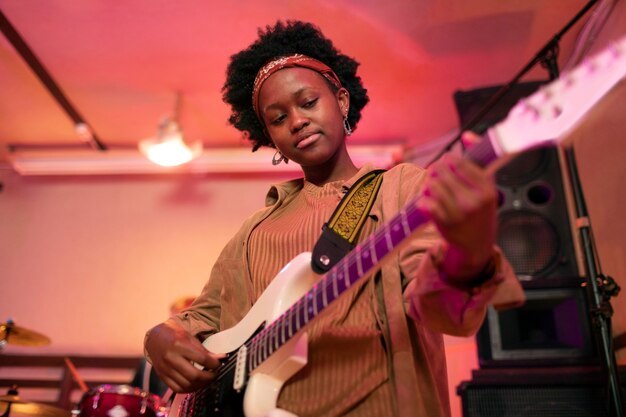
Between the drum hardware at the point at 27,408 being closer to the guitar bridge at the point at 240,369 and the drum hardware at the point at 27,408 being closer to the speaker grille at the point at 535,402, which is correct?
the speaker grille at the point at 535,402

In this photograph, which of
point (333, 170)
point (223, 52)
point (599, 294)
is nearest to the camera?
point (333, 170)

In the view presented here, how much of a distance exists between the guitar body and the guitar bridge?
A: 1 centimetres

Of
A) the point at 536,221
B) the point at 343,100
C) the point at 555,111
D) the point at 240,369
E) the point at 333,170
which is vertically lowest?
the point at 240,369

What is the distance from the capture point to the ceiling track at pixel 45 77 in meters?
4.54

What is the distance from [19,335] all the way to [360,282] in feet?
14.6

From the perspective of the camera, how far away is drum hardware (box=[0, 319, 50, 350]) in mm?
4469

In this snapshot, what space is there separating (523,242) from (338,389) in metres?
2.35

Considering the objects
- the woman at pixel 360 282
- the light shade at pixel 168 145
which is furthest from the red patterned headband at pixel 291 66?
the light shade at pixel 168 145

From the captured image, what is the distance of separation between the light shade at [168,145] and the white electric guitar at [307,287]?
3651 mm

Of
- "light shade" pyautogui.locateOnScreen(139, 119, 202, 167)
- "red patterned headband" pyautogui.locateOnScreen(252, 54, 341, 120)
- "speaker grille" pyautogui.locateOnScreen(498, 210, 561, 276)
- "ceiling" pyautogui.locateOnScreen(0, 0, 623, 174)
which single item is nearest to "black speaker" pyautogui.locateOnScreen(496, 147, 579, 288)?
"speaker grille" pyautogui.locateOnScreen(498, 210, 561, 276)

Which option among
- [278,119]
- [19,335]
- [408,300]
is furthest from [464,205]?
[19,335]

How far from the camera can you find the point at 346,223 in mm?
1506

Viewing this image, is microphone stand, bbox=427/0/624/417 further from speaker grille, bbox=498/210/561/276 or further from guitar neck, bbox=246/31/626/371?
guitar neck, bbox=246/31/626/371

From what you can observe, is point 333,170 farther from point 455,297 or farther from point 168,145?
point 168,145
